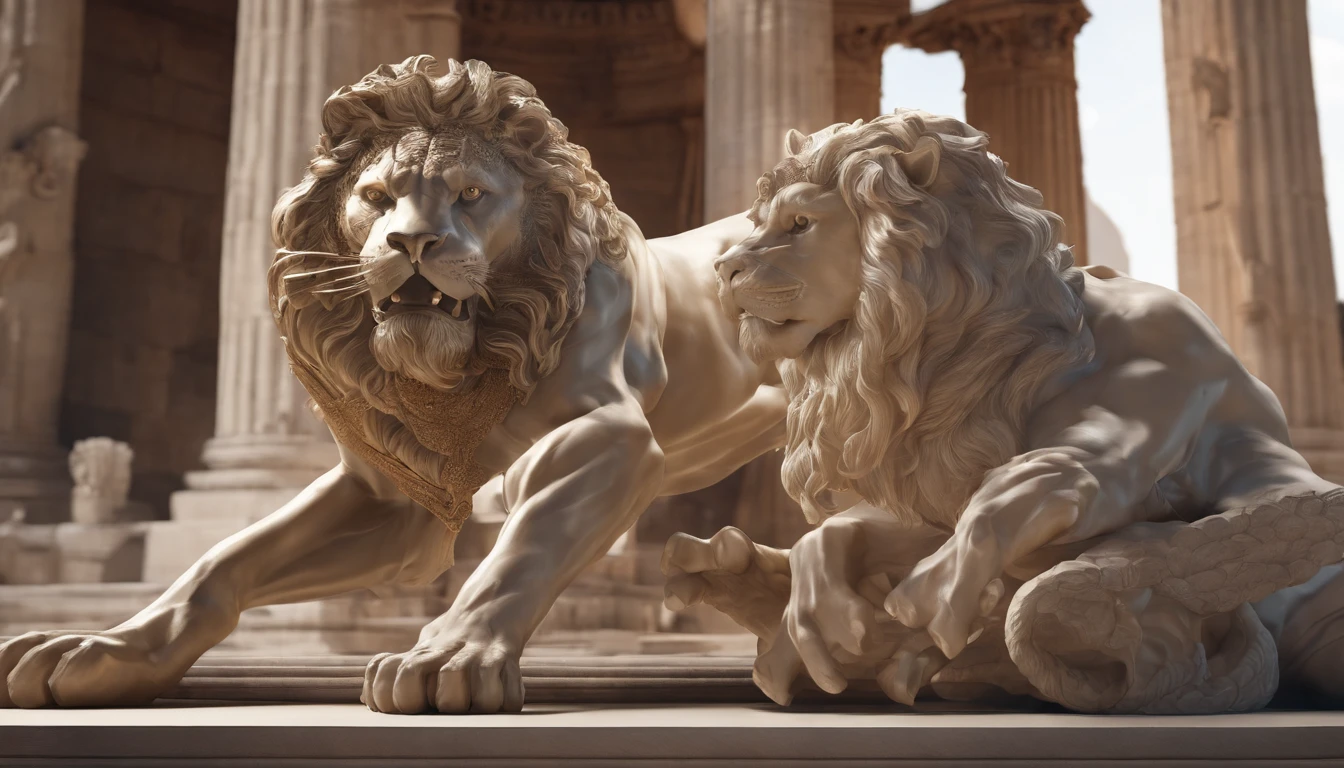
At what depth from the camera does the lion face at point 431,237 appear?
276 centimetres

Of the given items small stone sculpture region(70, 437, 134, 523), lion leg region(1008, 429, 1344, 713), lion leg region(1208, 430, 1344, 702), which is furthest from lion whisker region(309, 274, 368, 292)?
small stone sculpture region(70, 437, 134, 523)

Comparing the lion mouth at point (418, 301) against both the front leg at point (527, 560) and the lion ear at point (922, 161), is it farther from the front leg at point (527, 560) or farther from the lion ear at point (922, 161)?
the lion ear at point (922, 161)

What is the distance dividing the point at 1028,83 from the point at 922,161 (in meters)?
13.3

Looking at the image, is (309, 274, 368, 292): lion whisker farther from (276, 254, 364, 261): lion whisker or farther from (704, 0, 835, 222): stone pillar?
(704, 0, 835, 222): stone pillar

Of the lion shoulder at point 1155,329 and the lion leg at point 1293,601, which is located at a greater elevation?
the lion shoulder at point 1155,329

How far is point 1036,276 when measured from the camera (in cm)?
229

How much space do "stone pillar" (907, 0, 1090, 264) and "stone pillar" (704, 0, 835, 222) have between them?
516cm

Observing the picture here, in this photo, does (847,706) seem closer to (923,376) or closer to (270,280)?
(923,376)

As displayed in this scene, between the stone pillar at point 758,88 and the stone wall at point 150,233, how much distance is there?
707cm

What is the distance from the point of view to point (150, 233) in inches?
567

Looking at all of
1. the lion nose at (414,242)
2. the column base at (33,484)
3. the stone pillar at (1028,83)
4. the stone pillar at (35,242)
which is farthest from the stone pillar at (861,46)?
the lion nose at (414,242)

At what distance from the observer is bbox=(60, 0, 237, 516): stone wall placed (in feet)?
45.4

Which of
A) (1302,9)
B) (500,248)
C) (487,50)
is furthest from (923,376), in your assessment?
(487,50)

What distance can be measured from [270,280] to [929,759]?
5.99ft
